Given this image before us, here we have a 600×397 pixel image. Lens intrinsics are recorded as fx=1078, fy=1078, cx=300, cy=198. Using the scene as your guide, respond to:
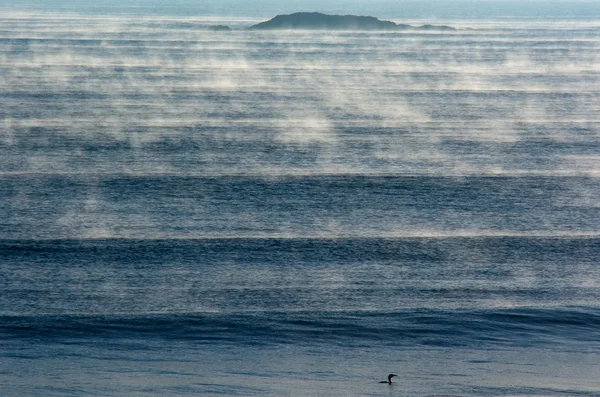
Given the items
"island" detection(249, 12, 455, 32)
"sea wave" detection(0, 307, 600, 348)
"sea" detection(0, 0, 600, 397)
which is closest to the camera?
"sea" detection(0, 0, 600, 397)

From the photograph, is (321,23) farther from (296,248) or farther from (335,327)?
(335,327)

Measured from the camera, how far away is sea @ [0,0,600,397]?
30.3 m

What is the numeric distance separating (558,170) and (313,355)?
27.5m

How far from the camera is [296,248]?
40312mm

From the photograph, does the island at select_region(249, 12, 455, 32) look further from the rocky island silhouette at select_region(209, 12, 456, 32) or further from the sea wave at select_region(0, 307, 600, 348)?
the sea wave at select_region(0, 307, 600, 348)

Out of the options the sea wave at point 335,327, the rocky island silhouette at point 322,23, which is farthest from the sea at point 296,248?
the rocky island silhouette at point 322,23

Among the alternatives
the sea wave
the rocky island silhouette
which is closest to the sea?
the sea wave

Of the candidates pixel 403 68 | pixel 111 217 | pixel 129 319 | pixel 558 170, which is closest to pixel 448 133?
pixel 558 170

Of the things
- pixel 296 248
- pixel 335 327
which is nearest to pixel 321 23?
pixel 296 248

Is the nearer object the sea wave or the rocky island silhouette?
the sea wave

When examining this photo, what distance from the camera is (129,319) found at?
109 ft

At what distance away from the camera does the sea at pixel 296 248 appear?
30297 mm

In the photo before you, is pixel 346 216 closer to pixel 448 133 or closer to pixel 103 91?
pixel 448 133

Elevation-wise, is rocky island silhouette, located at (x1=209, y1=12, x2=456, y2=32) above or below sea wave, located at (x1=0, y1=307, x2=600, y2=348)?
below
